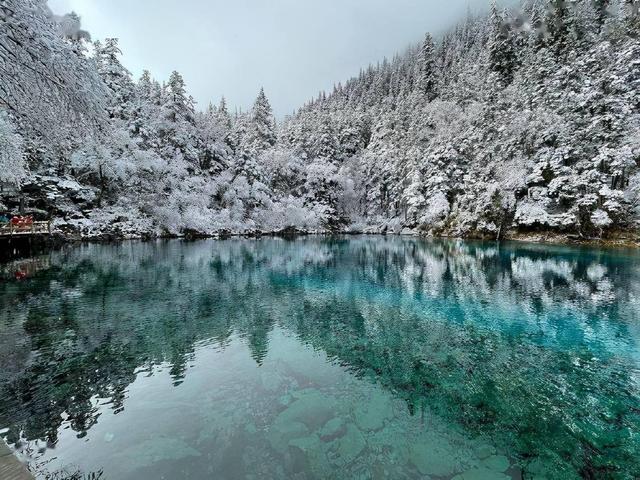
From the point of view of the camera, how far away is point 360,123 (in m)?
76.3

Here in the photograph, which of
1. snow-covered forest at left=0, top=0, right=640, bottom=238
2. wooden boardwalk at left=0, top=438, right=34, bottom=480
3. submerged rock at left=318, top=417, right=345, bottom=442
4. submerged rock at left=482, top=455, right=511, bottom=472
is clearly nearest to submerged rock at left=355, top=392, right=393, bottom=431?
submerged rock at left=318, top=417, right=345, bottom=442

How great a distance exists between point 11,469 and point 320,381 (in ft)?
18.3

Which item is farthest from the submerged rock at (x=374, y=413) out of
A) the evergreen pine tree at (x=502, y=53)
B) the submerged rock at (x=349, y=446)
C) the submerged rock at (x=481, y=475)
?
the evergreen pine tree at (x=502, y=53)

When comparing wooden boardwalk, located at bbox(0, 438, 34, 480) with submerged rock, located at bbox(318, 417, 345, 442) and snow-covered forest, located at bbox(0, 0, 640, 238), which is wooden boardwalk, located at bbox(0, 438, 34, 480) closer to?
submerged rock, located at bbox(318, 417, 345, 442)

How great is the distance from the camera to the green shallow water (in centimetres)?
522

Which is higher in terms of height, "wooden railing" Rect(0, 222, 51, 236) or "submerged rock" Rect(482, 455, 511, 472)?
"wooden railing" Rect(0, 222, 51, 236)

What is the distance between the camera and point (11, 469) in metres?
3.10

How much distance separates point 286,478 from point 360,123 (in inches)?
3072

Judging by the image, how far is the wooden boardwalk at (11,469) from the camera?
9.86ft

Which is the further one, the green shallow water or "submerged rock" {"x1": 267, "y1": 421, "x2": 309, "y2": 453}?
"submerged rock" {"x1": 267, "y1": 421, "x2": 309, "y2": 453}

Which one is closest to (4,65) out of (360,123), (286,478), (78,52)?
(78,52)

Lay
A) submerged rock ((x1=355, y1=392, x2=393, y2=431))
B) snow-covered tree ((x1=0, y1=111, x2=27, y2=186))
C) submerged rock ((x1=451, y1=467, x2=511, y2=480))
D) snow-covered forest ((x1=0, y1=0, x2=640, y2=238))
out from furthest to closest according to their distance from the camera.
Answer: snow-covered tree ((x1=0, y1=111, x2=27, y2=186)) → snow-covered forest ((x1=0, y1=0, x2=640, y2=238)) → submerged rock ((x1=355, y1=392, x2=393, y2=431)) → submerged rock ((x1=451, y1=467, x2=511, y2=480))

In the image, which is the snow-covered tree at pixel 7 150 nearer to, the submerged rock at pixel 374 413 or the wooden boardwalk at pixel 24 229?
the wooden boardwalk at pixel 24 229

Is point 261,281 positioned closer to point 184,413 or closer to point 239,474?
point 184,413
